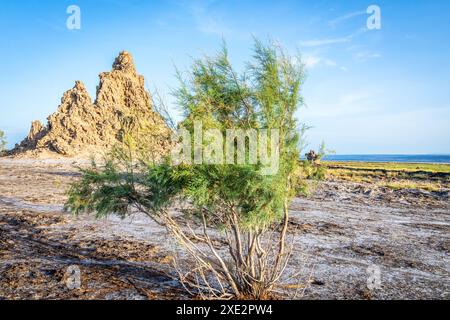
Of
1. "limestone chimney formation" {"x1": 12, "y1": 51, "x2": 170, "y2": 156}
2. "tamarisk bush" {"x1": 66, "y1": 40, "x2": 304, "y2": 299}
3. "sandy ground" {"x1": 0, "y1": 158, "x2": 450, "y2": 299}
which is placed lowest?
"sandy ground" {"x1": 0, "y1": 158, "x2": 450, "y2": 299}

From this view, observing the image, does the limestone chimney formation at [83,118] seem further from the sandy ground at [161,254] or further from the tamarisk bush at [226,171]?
the tamarisk bush at [226,171]

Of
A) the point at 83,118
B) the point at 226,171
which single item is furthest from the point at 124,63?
the point at 226,171

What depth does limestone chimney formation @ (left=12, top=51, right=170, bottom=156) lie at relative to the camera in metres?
50.8

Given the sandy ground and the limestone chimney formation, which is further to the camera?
the limestone chimney formation

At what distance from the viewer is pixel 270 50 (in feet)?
20.4

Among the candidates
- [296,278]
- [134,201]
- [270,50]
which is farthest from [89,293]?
[270,50]

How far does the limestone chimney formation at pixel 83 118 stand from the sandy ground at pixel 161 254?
34.1 m

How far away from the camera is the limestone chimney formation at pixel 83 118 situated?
5075cm

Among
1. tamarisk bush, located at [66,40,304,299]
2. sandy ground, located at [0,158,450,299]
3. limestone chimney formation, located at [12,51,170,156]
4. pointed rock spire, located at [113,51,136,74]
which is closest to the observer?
tamarisk bush, located at [66,40,304,299]

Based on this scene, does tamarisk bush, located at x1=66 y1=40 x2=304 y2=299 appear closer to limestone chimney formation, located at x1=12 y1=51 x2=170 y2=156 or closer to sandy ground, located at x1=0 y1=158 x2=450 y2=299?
sandy ground, located at x1=0 y1=158 x2=450 y2=299

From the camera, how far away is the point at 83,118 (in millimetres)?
55281

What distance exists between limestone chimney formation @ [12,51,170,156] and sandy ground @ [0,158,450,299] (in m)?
34.1

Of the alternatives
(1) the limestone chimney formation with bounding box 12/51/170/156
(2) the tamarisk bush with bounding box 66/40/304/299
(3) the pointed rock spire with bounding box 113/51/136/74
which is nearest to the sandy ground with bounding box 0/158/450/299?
(2) the tamarisk bush with bounding box 66/40/304/299

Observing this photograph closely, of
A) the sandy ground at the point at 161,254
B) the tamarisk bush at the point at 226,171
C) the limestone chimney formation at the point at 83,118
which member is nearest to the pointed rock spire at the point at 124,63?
the limestone chimney formation at the point at 83,118
